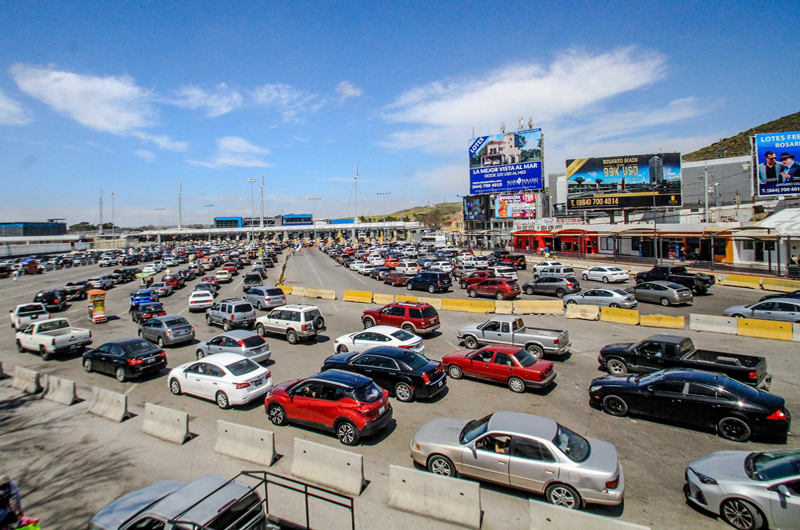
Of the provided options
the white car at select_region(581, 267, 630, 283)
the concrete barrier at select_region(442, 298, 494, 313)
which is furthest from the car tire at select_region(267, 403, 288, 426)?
the white car at select_region(581, 267, 630, 283)

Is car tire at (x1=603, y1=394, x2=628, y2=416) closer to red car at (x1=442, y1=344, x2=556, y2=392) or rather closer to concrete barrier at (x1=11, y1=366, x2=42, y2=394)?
red car at (x1=442, y1=344, x2=556, y2=392)

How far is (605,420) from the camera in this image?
10734 mm

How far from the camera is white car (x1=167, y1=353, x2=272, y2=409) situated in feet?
39.4

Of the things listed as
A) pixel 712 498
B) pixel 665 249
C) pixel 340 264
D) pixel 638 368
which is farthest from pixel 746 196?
pixel 712 498

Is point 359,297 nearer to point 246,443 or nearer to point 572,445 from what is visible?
point 246,443

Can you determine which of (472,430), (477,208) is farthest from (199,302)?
(477,208)

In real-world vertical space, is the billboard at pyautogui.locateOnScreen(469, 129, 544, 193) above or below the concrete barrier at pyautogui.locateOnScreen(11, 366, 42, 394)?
above

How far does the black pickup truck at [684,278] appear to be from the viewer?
27.8m

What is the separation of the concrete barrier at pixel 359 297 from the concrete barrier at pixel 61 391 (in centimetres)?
1878

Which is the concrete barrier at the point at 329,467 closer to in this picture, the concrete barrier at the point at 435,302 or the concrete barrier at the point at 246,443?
the concrete barrier at the point at 246,443

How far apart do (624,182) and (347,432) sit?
2175 inches

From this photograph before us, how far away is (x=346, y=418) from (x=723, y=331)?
698 inches

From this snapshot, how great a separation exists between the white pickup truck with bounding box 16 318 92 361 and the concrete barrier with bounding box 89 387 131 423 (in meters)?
7.93

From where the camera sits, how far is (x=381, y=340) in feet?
50.6
